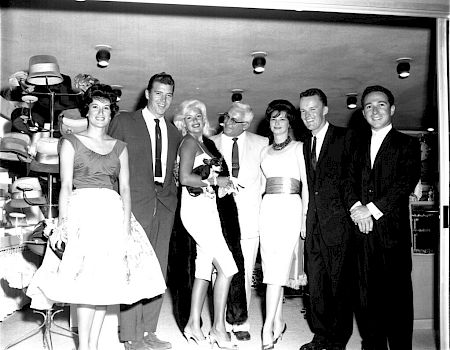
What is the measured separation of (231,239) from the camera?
3980 mm

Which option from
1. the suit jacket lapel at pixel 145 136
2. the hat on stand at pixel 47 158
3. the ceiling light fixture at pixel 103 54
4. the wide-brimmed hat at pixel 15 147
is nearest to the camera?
the suit jacket lapel at pixel 145 136

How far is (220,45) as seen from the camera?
655cm

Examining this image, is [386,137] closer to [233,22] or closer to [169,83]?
[169,83]

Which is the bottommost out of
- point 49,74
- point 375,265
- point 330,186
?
point 375,265

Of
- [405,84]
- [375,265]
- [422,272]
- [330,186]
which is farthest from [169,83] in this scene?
[405,84]

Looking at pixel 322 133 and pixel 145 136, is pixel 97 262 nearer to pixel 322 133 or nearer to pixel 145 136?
pixel 145 136

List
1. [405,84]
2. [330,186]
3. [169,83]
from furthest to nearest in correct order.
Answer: [405,84] < [169,83] < [330,186]

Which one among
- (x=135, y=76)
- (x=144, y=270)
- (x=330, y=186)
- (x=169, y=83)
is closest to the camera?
(x=144, y=270)

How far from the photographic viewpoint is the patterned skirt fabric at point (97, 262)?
2996mm

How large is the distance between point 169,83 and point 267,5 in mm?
1192

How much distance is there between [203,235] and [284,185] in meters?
0.71

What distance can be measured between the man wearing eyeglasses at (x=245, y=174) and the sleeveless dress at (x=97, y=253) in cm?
94

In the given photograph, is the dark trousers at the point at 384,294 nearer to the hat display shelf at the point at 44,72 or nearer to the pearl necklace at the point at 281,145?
the pearl necklace at the point at 281,145

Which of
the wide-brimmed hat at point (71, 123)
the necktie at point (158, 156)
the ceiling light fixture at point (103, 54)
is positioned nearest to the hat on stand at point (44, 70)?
the wide-brimmed hat at point (71, 123)
